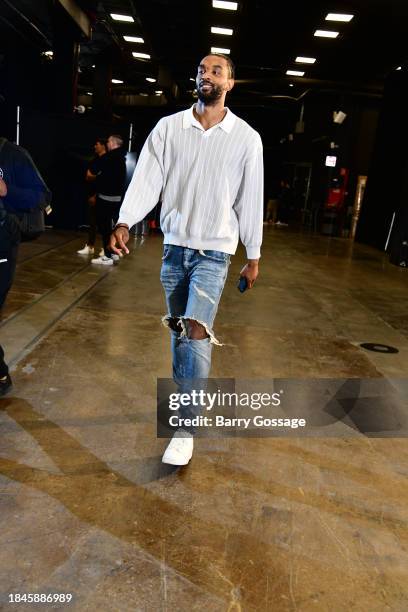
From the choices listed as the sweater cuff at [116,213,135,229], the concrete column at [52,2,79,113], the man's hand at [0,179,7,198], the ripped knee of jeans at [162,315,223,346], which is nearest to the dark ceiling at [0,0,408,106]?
the concrete column at [52,2,79,113]

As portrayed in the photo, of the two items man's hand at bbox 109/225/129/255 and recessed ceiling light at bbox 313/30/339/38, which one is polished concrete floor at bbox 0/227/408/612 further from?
recessed ceiling light at bbox 313/30/339/38

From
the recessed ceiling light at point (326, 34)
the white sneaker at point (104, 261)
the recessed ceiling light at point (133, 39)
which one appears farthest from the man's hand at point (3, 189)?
the recessed ceiling light at point (133, 39)

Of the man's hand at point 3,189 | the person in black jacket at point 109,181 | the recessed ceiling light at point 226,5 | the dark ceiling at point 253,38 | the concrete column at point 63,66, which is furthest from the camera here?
the concrete column at point 63,66

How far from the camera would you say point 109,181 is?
23.2ft

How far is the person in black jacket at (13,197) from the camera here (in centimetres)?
274

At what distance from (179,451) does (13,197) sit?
60.2 inches

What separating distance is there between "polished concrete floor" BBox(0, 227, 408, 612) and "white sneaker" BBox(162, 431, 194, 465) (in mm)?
52

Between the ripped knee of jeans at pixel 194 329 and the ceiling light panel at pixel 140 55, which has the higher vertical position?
the ceiling light panel at pixel 140 55

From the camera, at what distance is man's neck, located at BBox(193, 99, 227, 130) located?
2.31 meters

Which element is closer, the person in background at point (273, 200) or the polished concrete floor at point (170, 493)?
the polished concrete floor at point (170, 493)

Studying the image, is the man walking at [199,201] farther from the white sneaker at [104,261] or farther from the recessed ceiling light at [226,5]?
the recessed ceiling light at [226,5]

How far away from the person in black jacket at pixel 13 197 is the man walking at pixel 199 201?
709mm

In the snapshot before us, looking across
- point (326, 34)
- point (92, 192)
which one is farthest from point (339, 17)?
point (92, 192)

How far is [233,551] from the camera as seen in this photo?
1864mm
